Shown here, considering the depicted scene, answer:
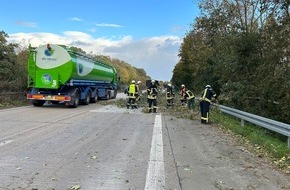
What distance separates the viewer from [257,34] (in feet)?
69.2

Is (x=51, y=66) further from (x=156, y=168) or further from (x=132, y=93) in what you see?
(x=156, y=168)

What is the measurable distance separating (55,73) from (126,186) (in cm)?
1710

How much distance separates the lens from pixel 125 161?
779 cm

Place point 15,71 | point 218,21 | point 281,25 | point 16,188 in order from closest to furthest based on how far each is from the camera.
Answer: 1. point 16,188
2. point 281,25
3. point 15,71
4. point 218,21

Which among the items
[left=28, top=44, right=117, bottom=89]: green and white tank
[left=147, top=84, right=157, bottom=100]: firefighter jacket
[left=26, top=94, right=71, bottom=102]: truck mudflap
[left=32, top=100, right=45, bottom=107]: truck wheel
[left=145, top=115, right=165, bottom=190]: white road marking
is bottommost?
[left=145, top=115, right=165, bottom=190]: white road marking

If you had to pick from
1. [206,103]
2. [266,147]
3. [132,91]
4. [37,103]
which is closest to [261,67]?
[206,103]

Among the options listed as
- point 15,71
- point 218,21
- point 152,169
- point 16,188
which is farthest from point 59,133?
point 218,21

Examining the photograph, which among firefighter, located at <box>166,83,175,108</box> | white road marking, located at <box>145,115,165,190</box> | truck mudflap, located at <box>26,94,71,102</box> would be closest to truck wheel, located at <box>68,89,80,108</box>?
truck mudflap, located at <box>26,94,71,102</box>

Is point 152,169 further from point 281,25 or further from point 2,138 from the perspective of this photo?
point 281,25

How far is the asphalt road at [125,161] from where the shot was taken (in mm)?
6172

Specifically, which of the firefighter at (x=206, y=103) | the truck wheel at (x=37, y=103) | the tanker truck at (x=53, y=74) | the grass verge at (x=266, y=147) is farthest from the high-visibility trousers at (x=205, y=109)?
the truck wheel at (x=37, y=103)

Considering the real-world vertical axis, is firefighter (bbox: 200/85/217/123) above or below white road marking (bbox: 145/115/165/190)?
above

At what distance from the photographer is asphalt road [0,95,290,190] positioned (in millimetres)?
6172

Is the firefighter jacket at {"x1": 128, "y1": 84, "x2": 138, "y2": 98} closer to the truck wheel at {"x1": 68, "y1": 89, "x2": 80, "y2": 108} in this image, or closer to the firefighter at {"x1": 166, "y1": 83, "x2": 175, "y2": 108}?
the truck wheel at {"x1": 68, "y1": 89, "x2": 80, "y2": 108}
